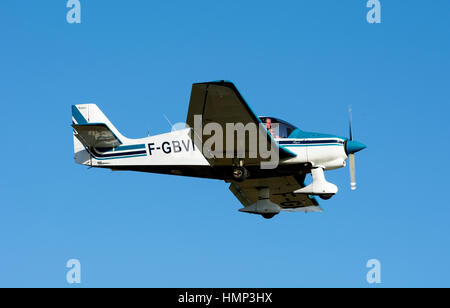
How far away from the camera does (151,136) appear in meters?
20.6

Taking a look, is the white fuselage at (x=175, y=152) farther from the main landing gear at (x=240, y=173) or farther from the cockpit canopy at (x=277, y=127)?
the main landing gear at (x=240, y=173)

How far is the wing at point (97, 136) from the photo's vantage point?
2045 centimetres

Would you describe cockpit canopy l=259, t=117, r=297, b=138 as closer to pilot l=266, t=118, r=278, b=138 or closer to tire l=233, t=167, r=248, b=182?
A: pilot l=266, t=118, r=278, b=138

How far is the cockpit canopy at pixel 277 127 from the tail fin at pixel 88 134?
448cm

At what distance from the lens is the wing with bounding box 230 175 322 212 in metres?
21.9

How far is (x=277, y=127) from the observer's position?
64.4 feet

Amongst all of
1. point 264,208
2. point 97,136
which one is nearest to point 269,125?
point 264,208

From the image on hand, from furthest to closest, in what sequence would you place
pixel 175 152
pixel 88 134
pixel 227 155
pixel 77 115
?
pixel 77 115 → pixel 88 134 → pixel 175 152 → pixel 227 155

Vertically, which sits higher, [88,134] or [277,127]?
[88,134]

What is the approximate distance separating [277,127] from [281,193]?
3.76 meters

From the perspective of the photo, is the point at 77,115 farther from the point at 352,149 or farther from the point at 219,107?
the point at 352,149

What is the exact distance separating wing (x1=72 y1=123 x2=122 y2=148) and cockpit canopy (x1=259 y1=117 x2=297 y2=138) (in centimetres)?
463

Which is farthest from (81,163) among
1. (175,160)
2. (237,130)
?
(237,130)

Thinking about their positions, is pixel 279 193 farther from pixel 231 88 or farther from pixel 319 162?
pixel 231 88
